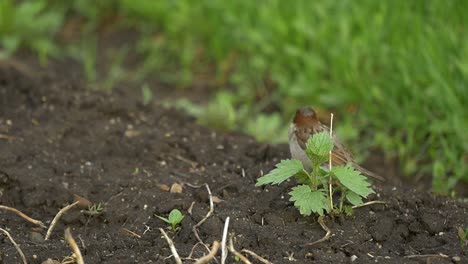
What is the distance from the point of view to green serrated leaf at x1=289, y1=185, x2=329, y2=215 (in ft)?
13.4

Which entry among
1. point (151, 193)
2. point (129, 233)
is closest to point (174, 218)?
point (129, 233)

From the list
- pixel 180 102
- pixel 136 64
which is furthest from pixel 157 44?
pixel 180 102

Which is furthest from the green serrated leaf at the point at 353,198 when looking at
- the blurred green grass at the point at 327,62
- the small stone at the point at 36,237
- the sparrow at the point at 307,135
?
the blurred green grass at the point at 327,62

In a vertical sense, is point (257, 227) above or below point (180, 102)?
above

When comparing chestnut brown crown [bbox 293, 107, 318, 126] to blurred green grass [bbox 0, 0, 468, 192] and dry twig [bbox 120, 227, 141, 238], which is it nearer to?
blurred green grass [bbox 0, 0, 468, 192]

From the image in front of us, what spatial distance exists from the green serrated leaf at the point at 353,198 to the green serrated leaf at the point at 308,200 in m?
0.12

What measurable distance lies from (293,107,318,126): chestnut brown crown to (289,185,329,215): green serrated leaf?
959mm

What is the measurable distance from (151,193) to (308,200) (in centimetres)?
100

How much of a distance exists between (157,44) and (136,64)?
0.30 meters

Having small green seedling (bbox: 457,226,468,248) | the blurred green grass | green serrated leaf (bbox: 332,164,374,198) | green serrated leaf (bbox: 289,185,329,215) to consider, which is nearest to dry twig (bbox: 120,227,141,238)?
green serrated leaf (bbox: 289,185,329,215)

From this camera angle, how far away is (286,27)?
23.9ft

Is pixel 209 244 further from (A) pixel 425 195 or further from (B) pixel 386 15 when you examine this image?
(B) pixel 386 15

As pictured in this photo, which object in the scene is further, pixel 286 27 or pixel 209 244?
pixel 286 27

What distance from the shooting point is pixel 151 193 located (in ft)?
15.4
